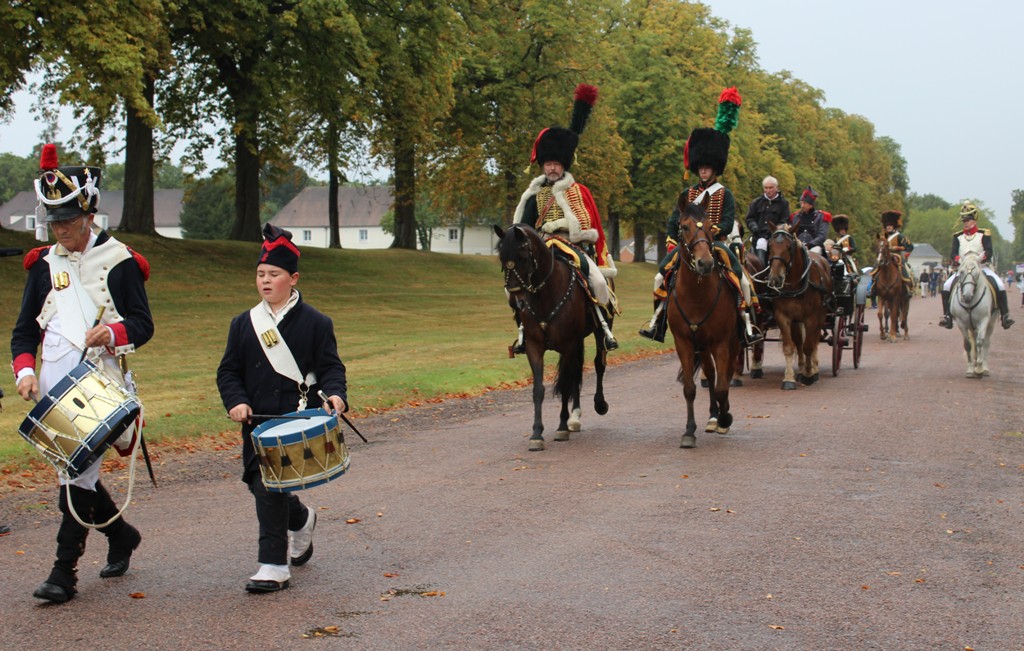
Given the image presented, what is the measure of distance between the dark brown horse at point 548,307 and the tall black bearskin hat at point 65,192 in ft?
18.5

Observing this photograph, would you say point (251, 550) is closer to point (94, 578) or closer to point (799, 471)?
point (94, 578)

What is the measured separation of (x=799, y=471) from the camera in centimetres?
996

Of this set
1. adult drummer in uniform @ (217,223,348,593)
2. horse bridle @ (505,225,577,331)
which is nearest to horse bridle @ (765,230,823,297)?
horse bridle @ (505,225,577,331)

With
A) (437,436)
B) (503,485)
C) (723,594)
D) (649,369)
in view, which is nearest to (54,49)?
(649,369)

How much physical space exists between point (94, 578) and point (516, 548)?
245 centimetres

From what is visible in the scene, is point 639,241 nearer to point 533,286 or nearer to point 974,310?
point 974,310

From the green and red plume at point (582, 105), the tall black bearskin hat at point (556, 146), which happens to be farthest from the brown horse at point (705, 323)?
the green and red plume at point (582, 105)

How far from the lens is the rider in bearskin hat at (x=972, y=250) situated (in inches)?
755

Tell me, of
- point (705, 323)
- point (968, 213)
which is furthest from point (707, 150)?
point (968, 213)

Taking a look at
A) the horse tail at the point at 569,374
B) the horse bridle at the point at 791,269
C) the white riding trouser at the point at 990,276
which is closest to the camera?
the horse tail at the point at 569,374

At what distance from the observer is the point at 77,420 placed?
6.00 meters

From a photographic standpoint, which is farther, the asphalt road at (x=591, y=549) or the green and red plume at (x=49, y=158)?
the green and red plume at (x=49, y=158)

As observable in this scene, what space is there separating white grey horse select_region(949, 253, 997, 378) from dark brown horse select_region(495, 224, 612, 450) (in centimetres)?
880

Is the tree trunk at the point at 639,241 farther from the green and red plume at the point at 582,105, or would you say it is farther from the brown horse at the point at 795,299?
the green and red plume at the point at 582,105
